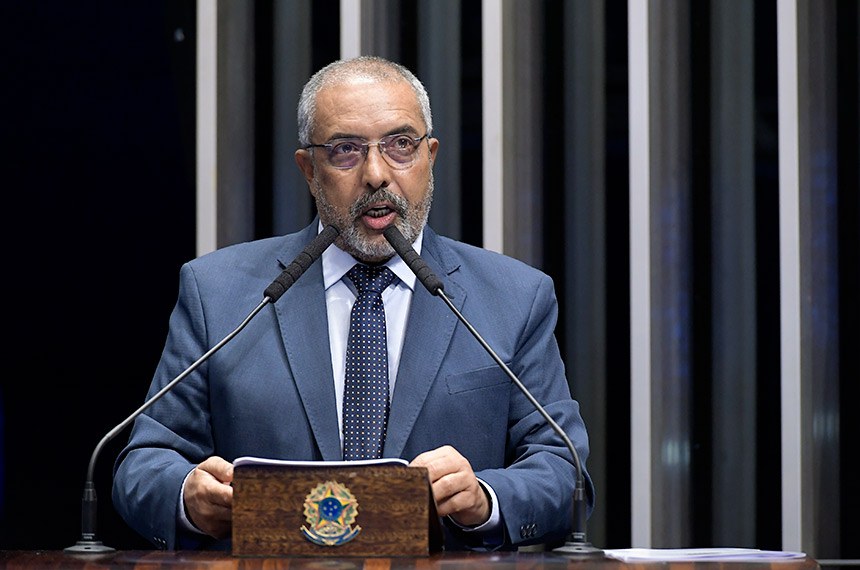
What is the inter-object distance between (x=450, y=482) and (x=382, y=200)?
1.89ft

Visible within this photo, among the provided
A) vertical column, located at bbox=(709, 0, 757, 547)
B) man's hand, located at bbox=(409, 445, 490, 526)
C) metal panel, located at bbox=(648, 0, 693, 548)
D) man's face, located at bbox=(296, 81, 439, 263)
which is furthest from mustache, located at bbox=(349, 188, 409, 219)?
vertical column, located at bbox=(709, 0, 757, 547)

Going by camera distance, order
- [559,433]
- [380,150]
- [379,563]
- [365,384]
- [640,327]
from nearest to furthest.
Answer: [379,563], [559,433], [365,384], [380,150], [640,327]

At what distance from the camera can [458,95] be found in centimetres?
315

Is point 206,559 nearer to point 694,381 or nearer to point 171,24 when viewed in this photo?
point 694,381

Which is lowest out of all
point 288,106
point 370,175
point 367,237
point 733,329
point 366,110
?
point 733,329

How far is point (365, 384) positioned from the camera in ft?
7.39

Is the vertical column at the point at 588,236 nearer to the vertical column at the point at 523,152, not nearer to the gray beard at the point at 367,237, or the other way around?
the vertical column at the point at 523,152

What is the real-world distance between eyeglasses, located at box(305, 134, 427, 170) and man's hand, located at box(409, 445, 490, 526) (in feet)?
1.95

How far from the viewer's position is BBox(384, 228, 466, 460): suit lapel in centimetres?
223

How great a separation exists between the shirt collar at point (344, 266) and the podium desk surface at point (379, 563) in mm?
739

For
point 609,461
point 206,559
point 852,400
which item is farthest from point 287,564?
point 852,400

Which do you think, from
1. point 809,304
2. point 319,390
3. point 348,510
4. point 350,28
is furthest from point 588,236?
point 348,510

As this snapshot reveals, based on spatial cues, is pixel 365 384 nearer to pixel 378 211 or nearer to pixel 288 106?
pixel 378 211

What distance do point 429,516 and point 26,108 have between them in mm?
2170
